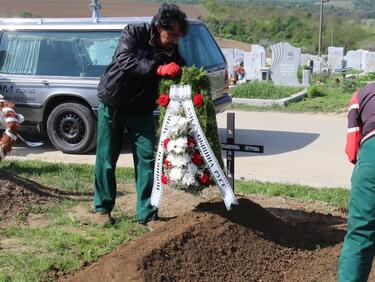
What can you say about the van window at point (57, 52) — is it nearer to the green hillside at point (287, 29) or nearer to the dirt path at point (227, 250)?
the dirt path at point (227, 250)

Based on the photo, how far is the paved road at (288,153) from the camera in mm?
7910

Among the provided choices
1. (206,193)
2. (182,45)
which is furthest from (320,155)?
(206,193)

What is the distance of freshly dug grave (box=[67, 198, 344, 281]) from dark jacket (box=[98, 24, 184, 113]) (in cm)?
101

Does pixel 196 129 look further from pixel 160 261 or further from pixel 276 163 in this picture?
pixel 276 163

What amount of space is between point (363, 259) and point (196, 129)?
68.7 inches

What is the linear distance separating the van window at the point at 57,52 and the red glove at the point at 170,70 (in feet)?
14.0

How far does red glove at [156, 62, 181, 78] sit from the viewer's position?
4781 mm

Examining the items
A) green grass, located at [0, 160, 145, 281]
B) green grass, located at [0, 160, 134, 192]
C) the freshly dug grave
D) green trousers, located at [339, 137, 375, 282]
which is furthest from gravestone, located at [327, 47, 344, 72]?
green trousers, located at [339, 137, 375, 282]

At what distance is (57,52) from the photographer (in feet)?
30.7

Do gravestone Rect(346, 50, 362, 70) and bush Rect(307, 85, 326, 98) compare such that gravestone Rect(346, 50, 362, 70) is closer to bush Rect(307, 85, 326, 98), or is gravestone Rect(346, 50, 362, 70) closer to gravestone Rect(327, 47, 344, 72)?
gravestone Rect(327, 47, 344, 72)

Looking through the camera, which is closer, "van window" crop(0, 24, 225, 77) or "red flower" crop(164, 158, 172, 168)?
"red flower" crop(164, 158, 172, 168)

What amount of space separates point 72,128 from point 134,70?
15.2 feet

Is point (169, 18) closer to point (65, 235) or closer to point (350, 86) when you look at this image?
point (65, 235)

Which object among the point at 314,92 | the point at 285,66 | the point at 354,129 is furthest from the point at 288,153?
the point at 285,66
